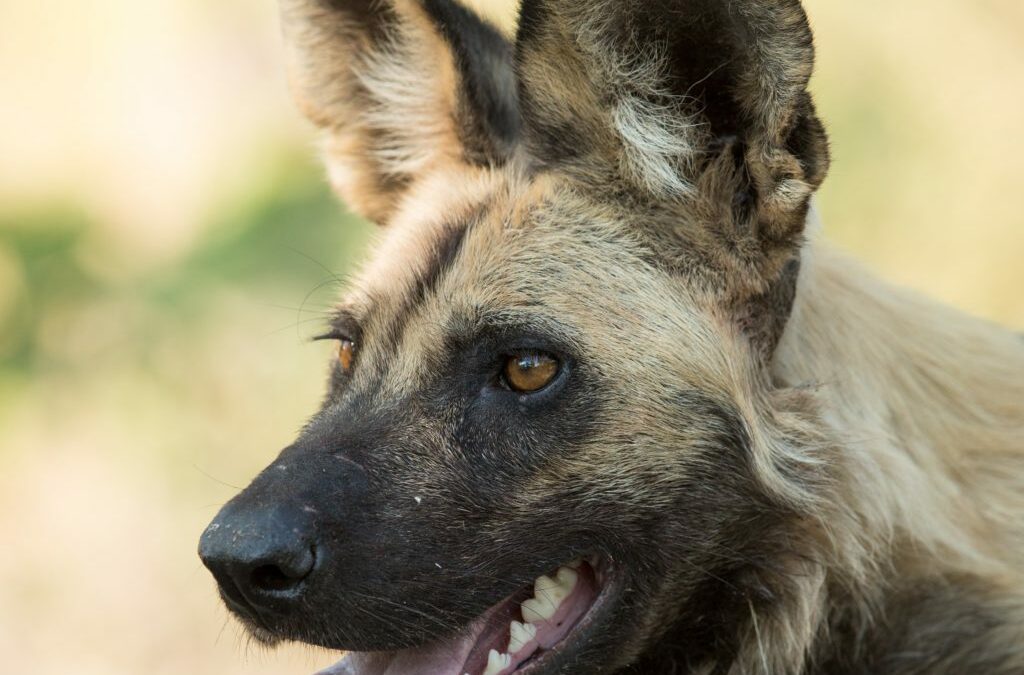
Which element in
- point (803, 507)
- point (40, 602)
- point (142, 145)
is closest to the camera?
point (803, 507)

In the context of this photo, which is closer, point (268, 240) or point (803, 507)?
point (803, 507)

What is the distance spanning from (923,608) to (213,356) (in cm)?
518

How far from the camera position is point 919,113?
8.93 meters

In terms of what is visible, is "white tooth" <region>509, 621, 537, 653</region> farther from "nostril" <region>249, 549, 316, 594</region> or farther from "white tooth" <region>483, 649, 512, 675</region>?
"nostril" <region>249, 549, 316, 594</region>

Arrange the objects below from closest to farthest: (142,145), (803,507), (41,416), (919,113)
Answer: (803,507) < (41,416) < (919,113) < (142,145)

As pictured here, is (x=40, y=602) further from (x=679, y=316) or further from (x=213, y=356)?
(x=679, y=316)

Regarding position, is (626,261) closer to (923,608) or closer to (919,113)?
(923,608)

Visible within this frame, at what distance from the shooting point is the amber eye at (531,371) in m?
3.39

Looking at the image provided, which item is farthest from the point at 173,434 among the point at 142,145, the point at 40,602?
the point at 142,145

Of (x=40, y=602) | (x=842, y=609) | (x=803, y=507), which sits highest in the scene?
(x=803, y=507)

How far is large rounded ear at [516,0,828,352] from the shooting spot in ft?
10.8

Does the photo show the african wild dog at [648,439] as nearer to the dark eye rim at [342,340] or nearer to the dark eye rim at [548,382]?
the dark eye rim at [548,382]

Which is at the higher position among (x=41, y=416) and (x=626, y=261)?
(x=626, y=261)

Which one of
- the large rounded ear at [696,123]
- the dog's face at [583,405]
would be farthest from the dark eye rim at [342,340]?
the large rounded ear at [696,123]
